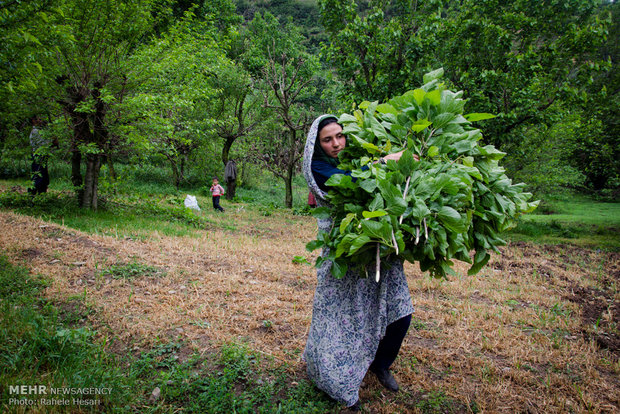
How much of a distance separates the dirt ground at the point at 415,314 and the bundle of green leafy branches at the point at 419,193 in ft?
4.60

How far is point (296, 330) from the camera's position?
3570 mm

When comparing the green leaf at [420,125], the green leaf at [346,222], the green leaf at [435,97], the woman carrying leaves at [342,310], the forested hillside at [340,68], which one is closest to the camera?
the green leaf at [346,222]

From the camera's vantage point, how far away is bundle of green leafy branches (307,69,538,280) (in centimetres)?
177

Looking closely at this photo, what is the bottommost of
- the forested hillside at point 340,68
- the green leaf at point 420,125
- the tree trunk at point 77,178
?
the tree trunk at point 77,178

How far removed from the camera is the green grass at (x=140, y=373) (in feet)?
7.52

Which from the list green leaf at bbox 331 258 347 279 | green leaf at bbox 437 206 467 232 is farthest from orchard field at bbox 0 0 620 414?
green leaf at bbox 331 258 347 279

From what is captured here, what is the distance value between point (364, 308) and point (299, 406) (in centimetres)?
87

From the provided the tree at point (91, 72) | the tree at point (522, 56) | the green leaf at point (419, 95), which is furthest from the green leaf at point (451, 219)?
the tree at point (522, 56)

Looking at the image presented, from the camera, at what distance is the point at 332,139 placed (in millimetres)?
2422

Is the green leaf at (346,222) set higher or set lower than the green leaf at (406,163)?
lower

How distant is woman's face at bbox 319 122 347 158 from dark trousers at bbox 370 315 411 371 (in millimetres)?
1364

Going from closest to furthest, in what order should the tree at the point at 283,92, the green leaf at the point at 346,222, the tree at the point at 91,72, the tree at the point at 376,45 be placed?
the green leaf at the point at 346,222 → the tree at the point at 91,72 → the tree at the point at 376,45 → the tree at the point at 283,92

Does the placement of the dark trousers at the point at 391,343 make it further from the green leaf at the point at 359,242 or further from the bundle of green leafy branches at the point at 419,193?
the green leaf at the point at 359,242

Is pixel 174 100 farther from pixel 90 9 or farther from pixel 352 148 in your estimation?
pixel 352 148
